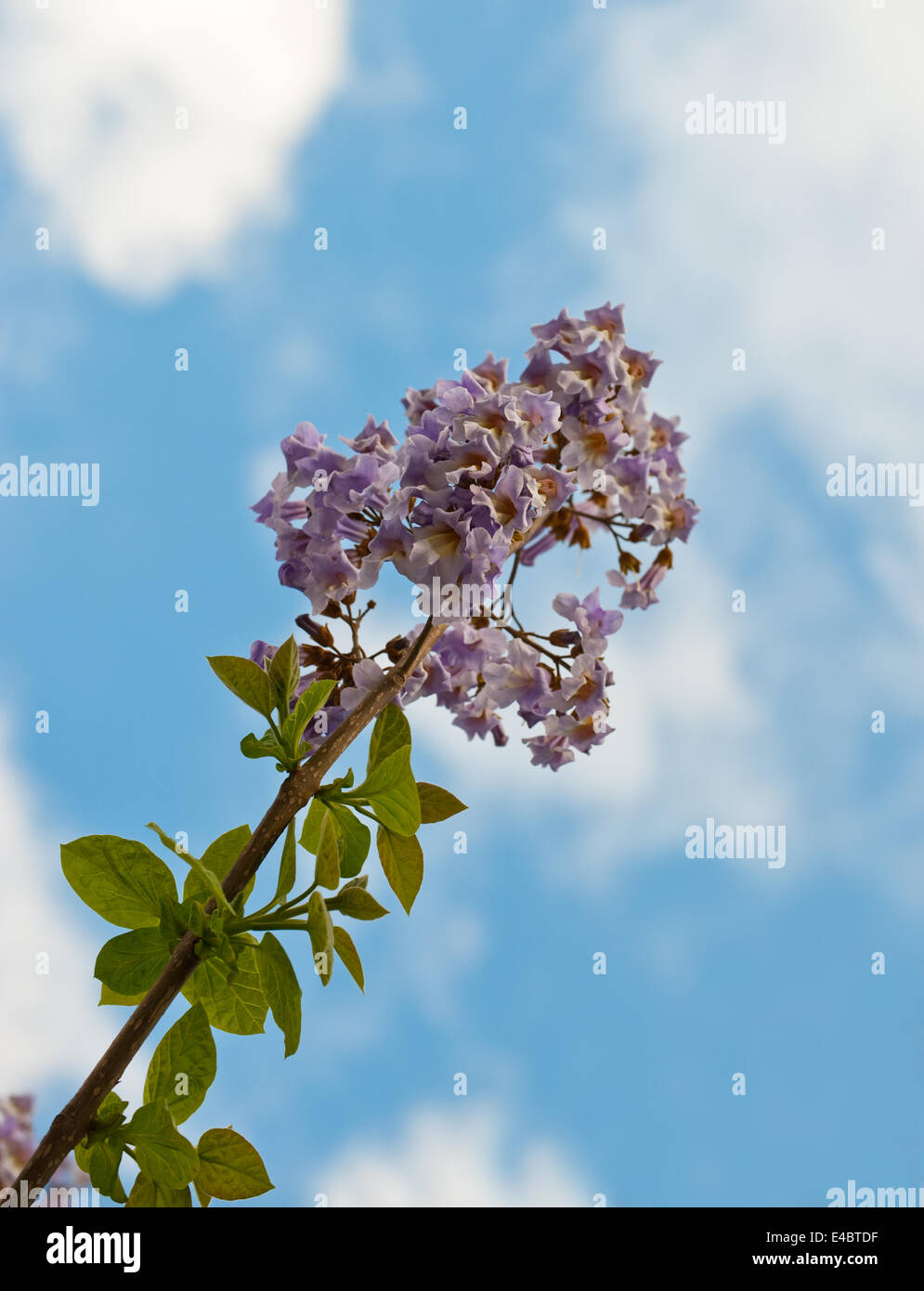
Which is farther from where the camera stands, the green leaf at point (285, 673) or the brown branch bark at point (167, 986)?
the green leaf at point (285, 673)

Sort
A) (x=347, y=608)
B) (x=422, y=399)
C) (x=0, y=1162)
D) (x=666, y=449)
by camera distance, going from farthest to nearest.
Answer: (x=0, y=1162) → (x=666, y=449) → (x=422, y=399) → (x=347, y=608)

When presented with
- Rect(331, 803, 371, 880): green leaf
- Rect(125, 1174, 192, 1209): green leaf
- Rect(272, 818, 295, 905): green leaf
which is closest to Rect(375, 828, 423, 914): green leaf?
Rect(331, 803, 371, 880): green leaf

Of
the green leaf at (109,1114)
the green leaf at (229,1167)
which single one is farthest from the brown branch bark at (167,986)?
the green leaf at (229,1167)

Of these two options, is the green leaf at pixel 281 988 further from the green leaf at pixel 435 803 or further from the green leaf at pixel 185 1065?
the green leaf at pixel 435 803

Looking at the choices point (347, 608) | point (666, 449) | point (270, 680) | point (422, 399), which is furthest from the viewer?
point (666, 449)

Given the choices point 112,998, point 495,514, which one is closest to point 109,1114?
point 112,998
